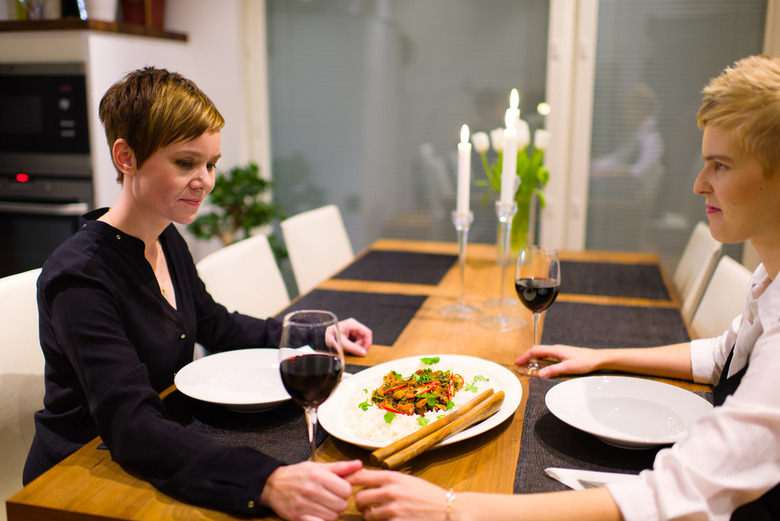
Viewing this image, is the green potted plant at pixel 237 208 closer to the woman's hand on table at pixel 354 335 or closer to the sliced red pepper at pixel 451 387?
the woman's hand on table at pixel 354 335

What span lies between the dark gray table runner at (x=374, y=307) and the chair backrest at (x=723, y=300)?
765 mm

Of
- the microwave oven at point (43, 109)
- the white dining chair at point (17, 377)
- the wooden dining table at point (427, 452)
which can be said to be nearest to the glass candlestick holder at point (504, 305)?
the wooden dining table at point (427, 452)

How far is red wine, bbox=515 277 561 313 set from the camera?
1409mm

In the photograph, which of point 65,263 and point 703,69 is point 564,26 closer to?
point 703,69

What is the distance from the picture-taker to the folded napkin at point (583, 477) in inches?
38.8

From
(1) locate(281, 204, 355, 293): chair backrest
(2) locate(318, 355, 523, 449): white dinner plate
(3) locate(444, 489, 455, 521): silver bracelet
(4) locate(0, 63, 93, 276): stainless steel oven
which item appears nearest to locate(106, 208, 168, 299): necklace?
(2) locate(318, 355, 523, 449): white dinner plate

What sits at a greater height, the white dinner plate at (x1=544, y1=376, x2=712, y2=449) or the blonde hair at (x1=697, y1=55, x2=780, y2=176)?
the blonde hair at (x1=697, y1=55, x2=780, y2=176)

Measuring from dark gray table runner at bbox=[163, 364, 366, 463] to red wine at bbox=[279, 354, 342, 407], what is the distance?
173 millimetres

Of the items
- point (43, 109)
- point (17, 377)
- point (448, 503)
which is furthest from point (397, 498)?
point (43, 109)

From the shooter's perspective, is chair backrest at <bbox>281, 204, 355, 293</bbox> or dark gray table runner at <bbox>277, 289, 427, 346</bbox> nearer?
dark gray table runner at <bbox>277, 289, 427, 346</bbox>

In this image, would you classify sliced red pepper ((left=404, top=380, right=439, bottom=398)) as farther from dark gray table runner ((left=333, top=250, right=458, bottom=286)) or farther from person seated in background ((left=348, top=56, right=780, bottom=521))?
dark gray table runner ((left=333, top=250, right=458, bottom=286))

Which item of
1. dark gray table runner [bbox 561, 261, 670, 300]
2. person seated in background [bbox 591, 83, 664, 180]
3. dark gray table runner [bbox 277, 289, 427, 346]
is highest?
person seated in background [bbox 591, 83, 664, 180]

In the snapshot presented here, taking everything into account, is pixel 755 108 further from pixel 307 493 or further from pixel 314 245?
pixel 314 245

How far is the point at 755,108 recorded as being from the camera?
958mm
